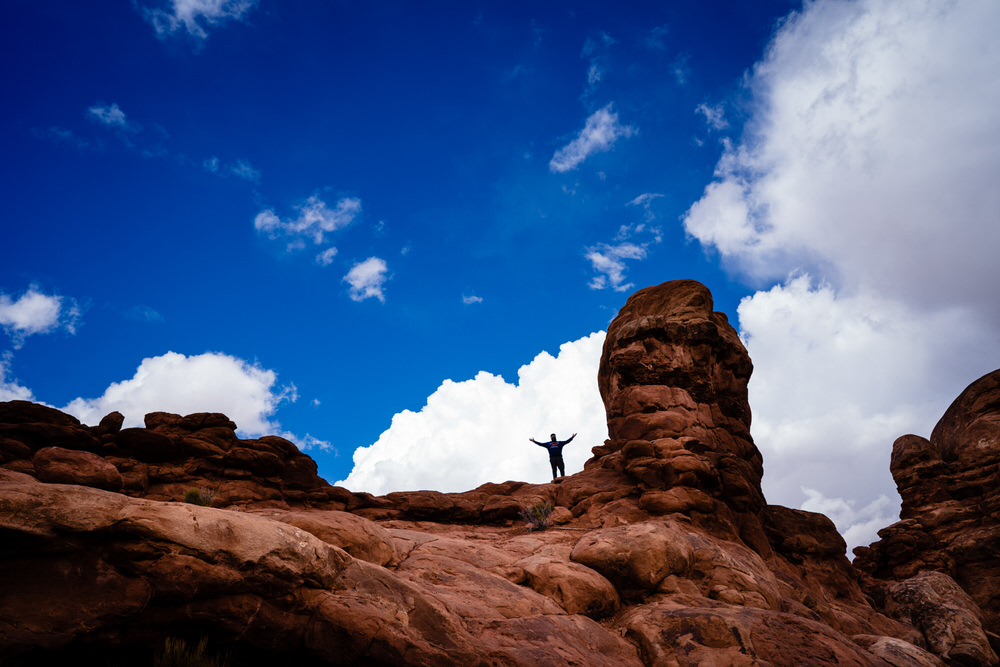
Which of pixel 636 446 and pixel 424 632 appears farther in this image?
pixel 636 446

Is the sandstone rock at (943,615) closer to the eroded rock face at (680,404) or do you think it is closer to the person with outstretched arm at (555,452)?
the eroded rock face at (680,404)

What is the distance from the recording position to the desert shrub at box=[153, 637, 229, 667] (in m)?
6.72

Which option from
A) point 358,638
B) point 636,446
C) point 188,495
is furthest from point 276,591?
point 636,446

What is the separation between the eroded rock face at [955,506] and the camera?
23.5 meters

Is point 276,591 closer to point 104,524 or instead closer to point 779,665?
point 104,524

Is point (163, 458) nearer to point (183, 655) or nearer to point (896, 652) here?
point (183, 655)

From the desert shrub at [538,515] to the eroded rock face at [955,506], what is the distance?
17.2 metres

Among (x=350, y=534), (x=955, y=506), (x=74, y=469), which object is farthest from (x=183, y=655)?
(x=955, y=506)

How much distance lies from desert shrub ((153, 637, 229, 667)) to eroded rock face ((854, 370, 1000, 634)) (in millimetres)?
28194

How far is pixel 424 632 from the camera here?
8391 millimetres

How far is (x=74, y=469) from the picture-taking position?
525 inches

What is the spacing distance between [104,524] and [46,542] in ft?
1.89

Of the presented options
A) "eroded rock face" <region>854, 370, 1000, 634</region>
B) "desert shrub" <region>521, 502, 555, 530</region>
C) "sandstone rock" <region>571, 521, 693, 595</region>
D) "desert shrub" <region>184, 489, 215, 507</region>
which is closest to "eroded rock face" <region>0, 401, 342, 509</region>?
"desert shrub" <region>184, 489, 215, 507</region>

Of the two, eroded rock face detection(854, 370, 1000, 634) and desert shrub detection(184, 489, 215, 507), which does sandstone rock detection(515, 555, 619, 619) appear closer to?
desert shrub detection(184, 489, 215, 507)
